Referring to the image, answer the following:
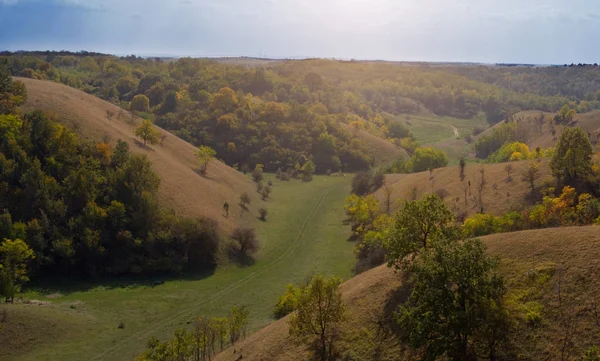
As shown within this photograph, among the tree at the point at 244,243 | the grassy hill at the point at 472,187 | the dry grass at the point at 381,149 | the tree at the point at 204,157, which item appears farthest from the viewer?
the dry grass at the point at 381,149

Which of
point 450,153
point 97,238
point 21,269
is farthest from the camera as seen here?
point 450,153

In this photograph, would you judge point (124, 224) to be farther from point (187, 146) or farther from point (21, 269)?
point (187, 146)

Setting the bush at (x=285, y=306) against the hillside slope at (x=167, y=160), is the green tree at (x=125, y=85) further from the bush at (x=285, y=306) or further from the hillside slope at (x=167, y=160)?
the bush at (x=285, y=306)

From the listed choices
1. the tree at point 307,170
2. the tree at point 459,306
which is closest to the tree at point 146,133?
the tree at point 307,170

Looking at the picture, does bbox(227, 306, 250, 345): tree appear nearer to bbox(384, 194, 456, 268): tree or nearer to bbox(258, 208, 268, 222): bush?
bbox(384, 194, 456, 268): tree

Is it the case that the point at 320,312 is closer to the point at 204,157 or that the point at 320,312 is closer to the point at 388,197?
the point at 388,197

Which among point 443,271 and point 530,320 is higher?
point 443,271

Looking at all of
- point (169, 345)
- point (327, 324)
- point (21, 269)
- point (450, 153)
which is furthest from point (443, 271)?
point (450, 153)

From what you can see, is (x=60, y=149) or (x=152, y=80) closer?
(x=60, y=149)
